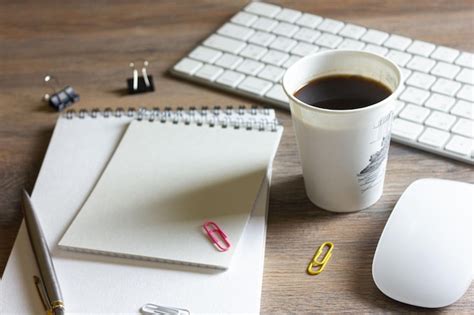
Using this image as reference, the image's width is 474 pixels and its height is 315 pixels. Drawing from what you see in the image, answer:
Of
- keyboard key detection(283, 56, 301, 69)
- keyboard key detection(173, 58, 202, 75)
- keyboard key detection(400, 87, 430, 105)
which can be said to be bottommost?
keyboard key detection(400, 87, 430, 105)

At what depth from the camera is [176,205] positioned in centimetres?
80

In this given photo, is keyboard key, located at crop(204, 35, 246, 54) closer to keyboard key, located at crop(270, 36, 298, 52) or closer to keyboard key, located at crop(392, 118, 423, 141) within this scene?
keyboard key, located at crop(270, 36, 298, 52)

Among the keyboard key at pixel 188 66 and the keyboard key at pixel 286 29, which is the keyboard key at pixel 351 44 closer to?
the keyboard key at pixel 286 29

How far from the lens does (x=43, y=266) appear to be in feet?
2.46

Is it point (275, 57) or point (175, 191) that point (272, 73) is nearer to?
point (275, 57)

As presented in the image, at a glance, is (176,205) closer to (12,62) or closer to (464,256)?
(464,256)

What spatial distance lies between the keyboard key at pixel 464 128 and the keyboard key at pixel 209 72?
337 millimetres

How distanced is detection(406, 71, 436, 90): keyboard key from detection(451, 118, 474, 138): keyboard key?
0.08 m

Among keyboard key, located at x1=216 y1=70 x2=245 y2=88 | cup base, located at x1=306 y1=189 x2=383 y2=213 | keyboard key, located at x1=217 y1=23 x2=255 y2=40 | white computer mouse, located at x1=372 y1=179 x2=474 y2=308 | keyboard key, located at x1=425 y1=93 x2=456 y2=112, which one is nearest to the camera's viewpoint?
white computer mouse, located at x1=372 y1=179 x2=474 y2=308

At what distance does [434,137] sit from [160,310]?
0.39m

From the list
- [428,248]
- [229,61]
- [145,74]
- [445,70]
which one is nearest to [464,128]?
[445,70]

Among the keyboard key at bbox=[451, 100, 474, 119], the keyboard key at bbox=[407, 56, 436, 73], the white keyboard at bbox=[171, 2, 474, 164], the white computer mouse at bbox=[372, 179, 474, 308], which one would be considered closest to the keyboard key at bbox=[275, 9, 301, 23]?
the white keyboard at bbox=[171, 2, 474, 164]

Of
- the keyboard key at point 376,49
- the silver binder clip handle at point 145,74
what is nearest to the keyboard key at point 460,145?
the keyboard key at point 376,49

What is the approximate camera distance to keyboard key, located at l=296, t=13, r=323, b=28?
111 centimetres
